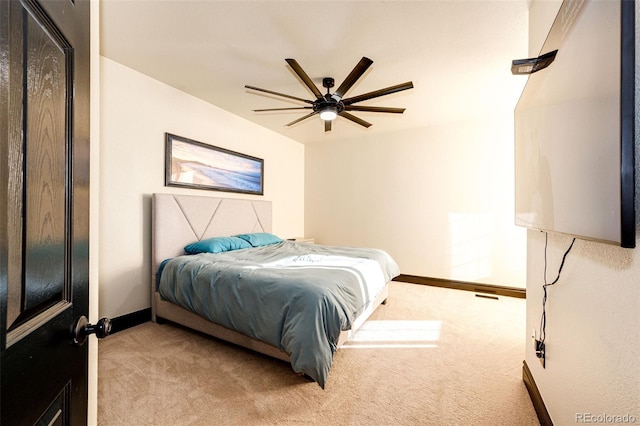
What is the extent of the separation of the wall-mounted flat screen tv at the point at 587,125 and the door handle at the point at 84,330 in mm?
A: 1376

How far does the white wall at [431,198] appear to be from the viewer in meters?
3.88

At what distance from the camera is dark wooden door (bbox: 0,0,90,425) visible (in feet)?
1.46

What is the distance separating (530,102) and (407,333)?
2170 mm

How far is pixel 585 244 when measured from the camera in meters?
1.06

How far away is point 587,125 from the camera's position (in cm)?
85

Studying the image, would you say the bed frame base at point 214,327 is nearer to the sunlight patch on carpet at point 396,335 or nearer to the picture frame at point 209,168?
the sunlight patch on carpet at point 396,335

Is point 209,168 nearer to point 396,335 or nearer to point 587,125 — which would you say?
point 396,335

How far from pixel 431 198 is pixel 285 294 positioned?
3.40m

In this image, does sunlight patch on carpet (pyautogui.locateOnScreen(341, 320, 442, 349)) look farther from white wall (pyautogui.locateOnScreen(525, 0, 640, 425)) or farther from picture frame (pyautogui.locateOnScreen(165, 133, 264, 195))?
picture frame (pyautogui.locateOnScreen(165, 133, 264, 195))

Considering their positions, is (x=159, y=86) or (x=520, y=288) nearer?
(x=159, y=86)

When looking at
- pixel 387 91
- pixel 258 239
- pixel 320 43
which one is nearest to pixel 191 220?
pixel 258 239

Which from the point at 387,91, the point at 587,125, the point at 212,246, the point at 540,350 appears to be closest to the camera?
the point at 587,125

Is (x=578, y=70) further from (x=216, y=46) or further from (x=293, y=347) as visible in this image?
(x=216, y=46)

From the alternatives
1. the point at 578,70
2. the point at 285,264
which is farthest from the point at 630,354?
the point at 285,264
